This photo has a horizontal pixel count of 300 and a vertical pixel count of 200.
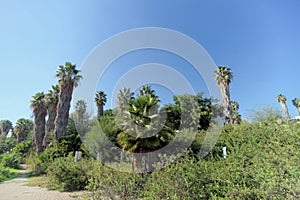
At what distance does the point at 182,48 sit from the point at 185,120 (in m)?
12.6

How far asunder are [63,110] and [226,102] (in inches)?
765

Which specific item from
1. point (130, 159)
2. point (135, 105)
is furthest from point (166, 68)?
point (130, 159)

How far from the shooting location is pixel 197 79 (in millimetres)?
13289

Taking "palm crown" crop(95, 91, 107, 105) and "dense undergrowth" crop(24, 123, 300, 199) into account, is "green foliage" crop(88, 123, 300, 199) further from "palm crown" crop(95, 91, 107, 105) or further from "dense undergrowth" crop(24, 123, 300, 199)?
"palm crown" crop(95, 91, 107, 105)

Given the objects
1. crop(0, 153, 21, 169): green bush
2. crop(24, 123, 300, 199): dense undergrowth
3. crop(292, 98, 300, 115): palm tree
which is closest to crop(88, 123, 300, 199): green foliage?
crop(24, 123, 300, 199): dense undergrowth

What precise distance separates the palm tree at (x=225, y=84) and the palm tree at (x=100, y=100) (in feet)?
57.4

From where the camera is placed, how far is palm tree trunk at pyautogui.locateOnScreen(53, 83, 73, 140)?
701 inches

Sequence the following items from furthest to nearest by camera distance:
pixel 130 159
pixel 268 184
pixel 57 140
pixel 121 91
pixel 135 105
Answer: pixel 121 91 < pixel 57 140 < pixel 135 105 < pixel 130 159 < pixel 268 184

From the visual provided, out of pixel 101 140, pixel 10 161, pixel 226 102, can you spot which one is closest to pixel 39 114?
pixel 10 161

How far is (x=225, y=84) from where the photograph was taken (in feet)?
75.3

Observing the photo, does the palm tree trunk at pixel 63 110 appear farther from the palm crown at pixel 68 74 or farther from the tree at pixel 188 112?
the tree at pixel 188 112

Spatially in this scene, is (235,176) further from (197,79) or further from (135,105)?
(197,79)

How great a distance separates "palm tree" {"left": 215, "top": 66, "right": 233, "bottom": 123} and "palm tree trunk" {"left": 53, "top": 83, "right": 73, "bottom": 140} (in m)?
18.8

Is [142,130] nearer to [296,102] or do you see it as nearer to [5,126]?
[296,102]
